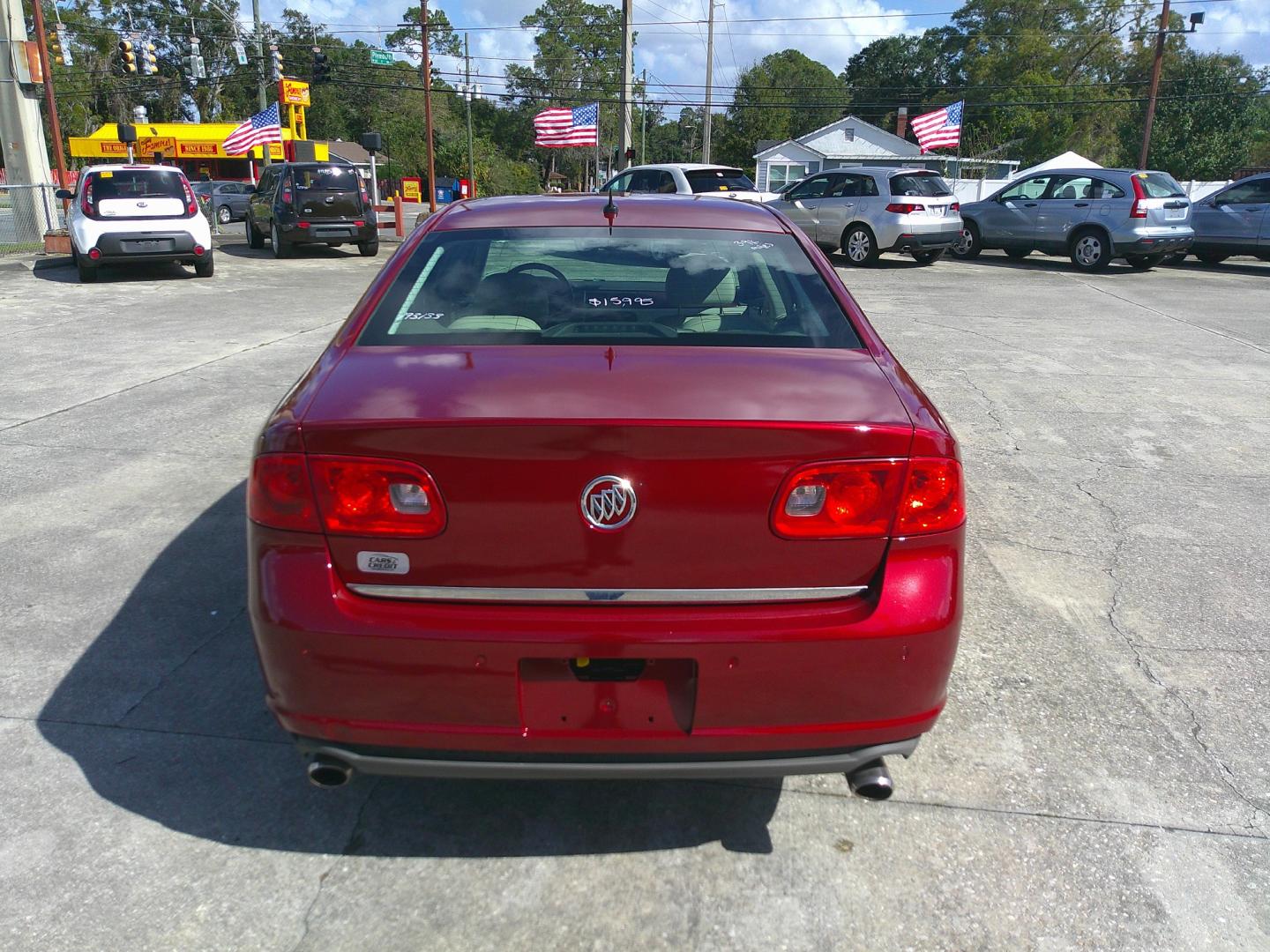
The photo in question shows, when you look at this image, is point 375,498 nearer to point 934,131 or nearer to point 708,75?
point 934,131

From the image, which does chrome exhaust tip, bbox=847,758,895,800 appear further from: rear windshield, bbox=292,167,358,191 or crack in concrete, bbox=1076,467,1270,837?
rear windshield, bbox=292,167,358,191

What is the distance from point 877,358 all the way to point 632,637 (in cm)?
109

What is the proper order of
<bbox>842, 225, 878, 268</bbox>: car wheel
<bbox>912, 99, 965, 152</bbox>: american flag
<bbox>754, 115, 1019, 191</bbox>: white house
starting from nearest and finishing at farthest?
<bbox>842, 225, 878, 268</bbox>: car wheel, <bbox>912, 99, 965, 152</bbox>: american flag, <bbox>754, 115, 1019, 191</bbox>: white house

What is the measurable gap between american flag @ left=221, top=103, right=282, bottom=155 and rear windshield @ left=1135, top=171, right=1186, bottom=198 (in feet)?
74.9

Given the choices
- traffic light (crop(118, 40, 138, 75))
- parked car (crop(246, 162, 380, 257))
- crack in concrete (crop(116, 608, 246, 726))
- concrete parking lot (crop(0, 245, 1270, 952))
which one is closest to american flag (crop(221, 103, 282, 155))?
traffic light (crop(118, 40, 138, 75))

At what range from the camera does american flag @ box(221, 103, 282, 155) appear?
29359 mm

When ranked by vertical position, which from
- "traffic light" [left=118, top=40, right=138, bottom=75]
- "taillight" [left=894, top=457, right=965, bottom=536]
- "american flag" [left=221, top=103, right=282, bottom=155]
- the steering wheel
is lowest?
"taillight" [left=894, top=457, right=965, bottom=536]

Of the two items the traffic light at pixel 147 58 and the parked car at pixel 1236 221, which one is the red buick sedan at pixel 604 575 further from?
the traffic light at pixel 147 58

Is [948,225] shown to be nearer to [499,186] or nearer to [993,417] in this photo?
[993,417]

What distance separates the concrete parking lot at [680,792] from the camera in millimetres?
2445

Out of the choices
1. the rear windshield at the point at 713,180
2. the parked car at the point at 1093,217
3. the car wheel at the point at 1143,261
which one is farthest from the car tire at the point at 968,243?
the rear windshield at the point at 713,180

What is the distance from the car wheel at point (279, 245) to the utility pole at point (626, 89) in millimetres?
10979

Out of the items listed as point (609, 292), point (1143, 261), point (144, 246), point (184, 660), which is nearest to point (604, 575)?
point (609, 292)

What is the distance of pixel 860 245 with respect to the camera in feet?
63.0
